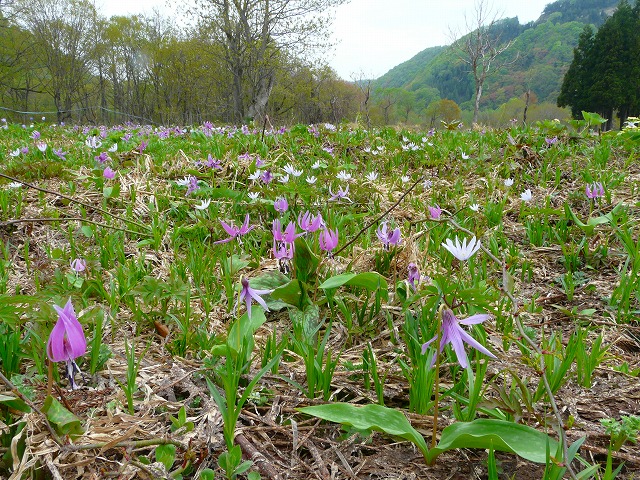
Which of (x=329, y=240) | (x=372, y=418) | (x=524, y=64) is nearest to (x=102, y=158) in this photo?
(x=329, y=240)

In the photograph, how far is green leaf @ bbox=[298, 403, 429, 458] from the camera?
2.91 ft

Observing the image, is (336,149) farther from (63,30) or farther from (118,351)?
(63,30)

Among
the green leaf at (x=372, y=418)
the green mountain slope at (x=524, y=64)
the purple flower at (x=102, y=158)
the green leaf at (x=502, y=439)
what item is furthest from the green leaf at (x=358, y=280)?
the green mountain slope at (x=524, y=64)

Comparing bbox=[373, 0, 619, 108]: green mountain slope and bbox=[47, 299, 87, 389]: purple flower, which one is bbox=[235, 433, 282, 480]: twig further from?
bbox=[373, 0, 619, 108]: green mountain slope

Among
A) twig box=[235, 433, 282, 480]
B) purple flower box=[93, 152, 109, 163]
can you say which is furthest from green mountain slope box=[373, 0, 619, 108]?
twig box=[235, 433, 282, 480]

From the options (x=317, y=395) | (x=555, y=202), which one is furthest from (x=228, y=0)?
(x=317, y=395)

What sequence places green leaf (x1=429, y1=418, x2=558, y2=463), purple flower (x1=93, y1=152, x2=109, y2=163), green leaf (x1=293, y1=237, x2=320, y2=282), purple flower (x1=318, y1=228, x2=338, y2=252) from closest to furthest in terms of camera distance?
green leaf (x1=429, y1=418, x2=558, y2=463) < purple flower (x1=318, y1=228, x2=338, y2=252) < green leaf (x1=293, y1=237, x2=320, y2=282) < purple flower (x1=93, y1=152, x2=109, y2=163)

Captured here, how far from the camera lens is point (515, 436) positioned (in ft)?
2.78

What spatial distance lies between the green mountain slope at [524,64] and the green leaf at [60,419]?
278 feet

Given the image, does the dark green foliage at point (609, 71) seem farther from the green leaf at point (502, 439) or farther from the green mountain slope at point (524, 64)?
the green leaf at point (502, 439)

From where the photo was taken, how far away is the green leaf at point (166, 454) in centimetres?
86

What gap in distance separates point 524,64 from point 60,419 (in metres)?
135

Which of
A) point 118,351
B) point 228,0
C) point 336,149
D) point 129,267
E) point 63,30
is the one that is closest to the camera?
point 118,351

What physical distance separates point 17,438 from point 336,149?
4.38 metres
